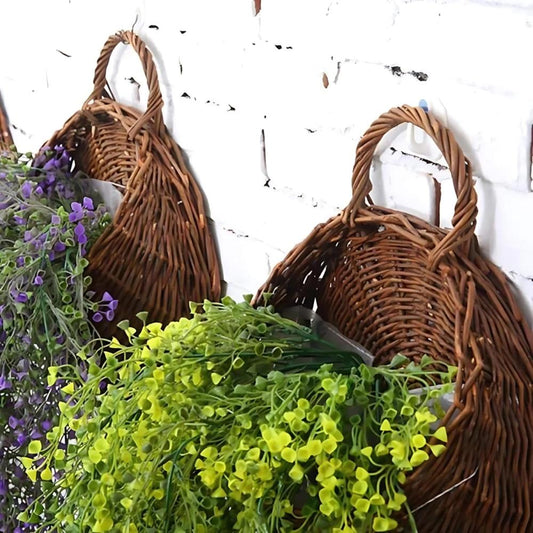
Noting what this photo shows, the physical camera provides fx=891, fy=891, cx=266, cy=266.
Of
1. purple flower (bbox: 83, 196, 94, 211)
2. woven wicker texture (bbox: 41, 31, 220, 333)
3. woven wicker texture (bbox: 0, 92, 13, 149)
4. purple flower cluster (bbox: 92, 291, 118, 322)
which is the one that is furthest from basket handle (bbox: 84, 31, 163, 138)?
woven wicker texture (bbox: 0, 92, 13, 149)

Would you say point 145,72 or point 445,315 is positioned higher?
point 145,72

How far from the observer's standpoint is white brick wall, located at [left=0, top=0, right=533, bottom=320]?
3.05 ft

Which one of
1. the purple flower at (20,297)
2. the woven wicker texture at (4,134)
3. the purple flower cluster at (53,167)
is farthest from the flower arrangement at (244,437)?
the woven wicker texture at (4,134)

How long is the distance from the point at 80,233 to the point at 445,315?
0.59m

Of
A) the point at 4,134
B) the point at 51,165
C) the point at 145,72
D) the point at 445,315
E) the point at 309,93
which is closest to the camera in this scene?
the point at 445,315

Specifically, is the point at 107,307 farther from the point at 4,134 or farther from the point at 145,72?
the point at 4,134

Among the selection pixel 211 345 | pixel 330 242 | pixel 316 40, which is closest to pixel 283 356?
pixel 211 345

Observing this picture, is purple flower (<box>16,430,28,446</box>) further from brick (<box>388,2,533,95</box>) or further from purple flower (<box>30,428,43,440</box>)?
brick (<box>388,2,533,95</box>)

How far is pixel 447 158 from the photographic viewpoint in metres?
0.92

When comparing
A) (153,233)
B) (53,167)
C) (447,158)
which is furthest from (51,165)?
(447,158)

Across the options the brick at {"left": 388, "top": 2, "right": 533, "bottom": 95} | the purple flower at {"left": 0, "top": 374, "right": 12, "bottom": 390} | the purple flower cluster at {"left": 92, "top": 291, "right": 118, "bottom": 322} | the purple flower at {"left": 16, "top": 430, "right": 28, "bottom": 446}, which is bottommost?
the purple flower at {"left": 16, "top": 430, "right": 28, "bottom": 446}

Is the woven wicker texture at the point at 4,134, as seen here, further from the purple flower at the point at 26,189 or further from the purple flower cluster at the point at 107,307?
the purple flower cluster at the point at 107,307

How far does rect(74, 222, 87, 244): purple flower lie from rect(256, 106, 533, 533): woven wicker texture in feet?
1.16

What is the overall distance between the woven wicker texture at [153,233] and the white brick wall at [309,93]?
3 centimetres
